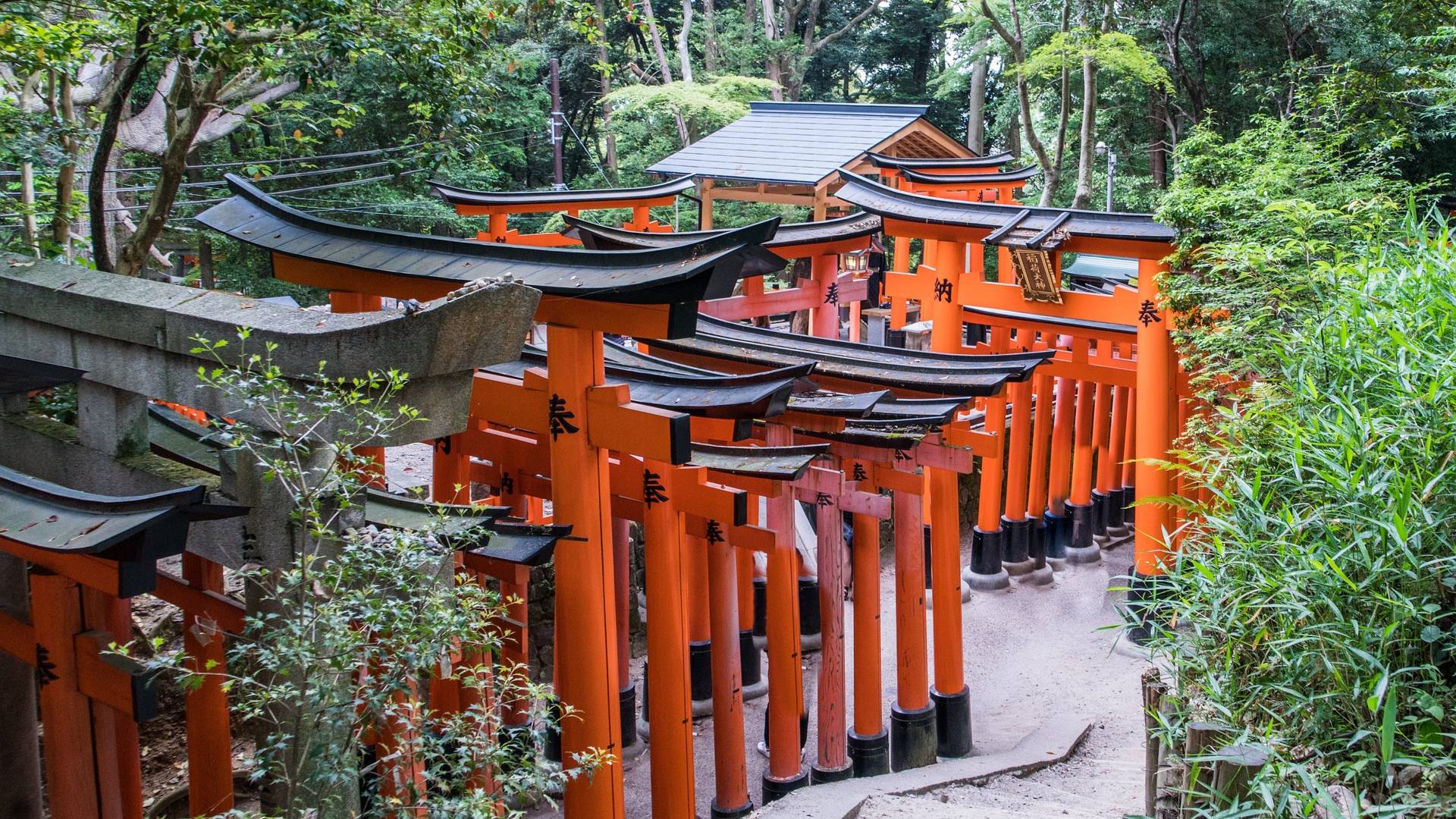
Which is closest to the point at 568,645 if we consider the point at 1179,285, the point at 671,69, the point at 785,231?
the point at 1179,285

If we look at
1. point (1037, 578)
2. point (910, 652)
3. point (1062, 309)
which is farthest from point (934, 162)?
point (910, 652)

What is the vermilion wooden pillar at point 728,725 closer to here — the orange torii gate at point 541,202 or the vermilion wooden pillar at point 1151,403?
the vermilion wooden pillar at point 1151,403

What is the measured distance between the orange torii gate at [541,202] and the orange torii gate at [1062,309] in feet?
10.5

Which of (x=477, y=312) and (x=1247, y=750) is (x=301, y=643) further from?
(x=1247, y=750)

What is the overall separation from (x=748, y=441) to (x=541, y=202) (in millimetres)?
7300

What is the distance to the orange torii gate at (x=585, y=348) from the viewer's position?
16.2 feet

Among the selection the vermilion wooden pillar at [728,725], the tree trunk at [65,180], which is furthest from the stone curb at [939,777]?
the tree trunk at [65,180]

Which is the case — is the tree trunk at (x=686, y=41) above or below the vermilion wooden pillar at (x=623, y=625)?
above

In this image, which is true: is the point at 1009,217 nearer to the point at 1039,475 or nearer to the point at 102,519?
the point at 1039,475

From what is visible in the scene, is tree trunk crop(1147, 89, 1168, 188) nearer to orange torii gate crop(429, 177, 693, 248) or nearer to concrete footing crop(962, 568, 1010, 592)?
concrete footing crop(962, 568, 1010, 592)

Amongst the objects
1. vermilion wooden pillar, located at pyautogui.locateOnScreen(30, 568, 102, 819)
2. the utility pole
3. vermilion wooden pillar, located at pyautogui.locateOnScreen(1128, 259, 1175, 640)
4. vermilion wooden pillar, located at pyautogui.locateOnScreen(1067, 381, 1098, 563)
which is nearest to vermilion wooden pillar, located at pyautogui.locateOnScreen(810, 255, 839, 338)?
vermilion wooden pillar, located at pyautogui.locateOnScreen(1128, 259, 1175, 640)

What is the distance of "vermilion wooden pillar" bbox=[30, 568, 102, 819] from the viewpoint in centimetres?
491

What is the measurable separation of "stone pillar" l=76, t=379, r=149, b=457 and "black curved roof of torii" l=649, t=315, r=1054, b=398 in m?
3.50

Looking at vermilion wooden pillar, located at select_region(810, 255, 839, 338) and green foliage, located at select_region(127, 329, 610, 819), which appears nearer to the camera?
green foliage, located at select_region(127, 329, 610, 819)
